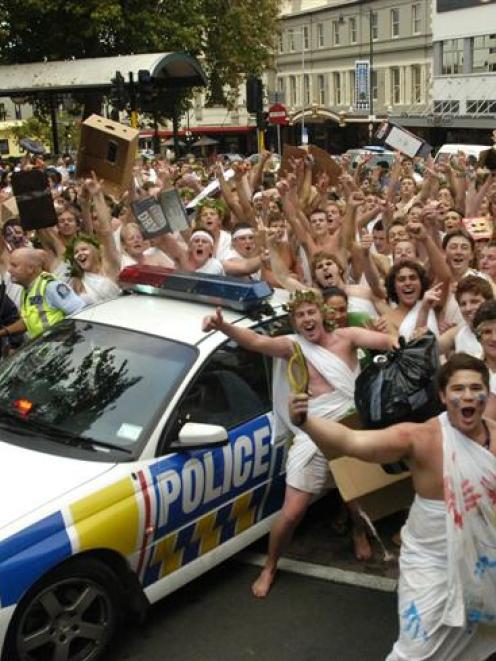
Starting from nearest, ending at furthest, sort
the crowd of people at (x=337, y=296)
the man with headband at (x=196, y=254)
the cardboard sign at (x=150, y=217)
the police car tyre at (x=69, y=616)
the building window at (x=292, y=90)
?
the crowd of people at (x=337, y=296) < the police car tyre at (x=69, y=616) < the cardboard sign at (x=150, y=217) < the man with headband at (x=196, y=254) < the building window at (x=292, y=90)

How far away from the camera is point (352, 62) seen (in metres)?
57.5

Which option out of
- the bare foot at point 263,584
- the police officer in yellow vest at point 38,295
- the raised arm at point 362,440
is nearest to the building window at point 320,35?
the police officer in yellow vest at point 38,295

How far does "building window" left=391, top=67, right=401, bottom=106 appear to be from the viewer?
53.8 meters

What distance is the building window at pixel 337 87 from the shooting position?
59.3 metres

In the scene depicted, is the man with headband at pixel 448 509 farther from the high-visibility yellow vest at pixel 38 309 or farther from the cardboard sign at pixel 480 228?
the cardboard sign at pixel 480 228

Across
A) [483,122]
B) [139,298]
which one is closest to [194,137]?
[483,122]

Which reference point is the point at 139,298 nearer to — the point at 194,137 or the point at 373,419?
the point at 373,419

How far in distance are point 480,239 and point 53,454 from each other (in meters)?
4.29

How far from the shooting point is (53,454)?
395 cm

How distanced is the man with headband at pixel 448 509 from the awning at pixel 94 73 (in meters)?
16.9

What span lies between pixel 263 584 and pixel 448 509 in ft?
5.21

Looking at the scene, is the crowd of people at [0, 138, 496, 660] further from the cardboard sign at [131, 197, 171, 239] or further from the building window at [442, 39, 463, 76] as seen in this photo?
the building window at [442, 39, 463, 76]

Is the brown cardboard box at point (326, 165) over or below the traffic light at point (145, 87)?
below

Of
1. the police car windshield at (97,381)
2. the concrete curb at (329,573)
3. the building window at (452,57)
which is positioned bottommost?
the concrete curb at (329,573)
